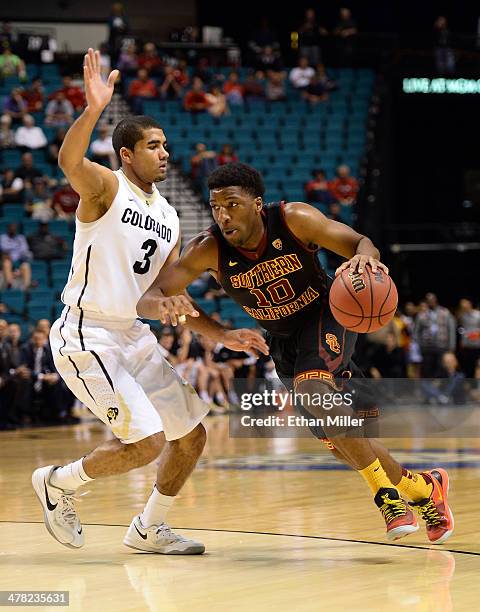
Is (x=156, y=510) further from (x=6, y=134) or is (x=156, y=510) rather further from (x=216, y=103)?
(x=216, y=103)

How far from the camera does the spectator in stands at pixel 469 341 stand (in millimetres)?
16609

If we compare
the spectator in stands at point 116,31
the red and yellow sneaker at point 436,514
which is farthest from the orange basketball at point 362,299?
the spectator in stands at point 116,31

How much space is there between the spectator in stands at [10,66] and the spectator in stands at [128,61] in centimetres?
170

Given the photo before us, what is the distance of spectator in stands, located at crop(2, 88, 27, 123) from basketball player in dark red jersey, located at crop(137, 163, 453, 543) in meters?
13.0

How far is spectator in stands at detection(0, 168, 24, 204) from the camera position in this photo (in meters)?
16.4

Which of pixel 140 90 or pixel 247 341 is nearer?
pixel 247 341

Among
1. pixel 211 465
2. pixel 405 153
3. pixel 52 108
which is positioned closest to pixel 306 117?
pixel 405 153

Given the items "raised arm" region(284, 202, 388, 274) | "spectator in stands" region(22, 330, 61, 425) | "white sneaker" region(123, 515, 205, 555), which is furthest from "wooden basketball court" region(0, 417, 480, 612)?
"spectator in stands" region(22, 330, 61, 425)

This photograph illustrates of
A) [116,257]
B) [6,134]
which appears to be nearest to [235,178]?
[116,257]

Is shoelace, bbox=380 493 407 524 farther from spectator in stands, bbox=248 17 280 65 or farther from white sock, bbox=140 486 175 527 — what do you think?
spectator in stands, bbox=248 17 280 65

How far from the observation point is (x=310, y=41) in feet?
67.6

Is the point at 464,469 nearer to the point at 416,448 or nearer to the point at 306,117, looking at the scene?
the point at 416,448

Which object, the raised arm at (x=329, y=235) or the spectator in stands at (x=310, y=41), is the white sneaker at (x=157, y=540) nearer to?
the raised arm at (x=329, y=235)

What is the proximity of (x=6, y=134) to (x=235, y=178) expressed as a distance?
42.6 ft
